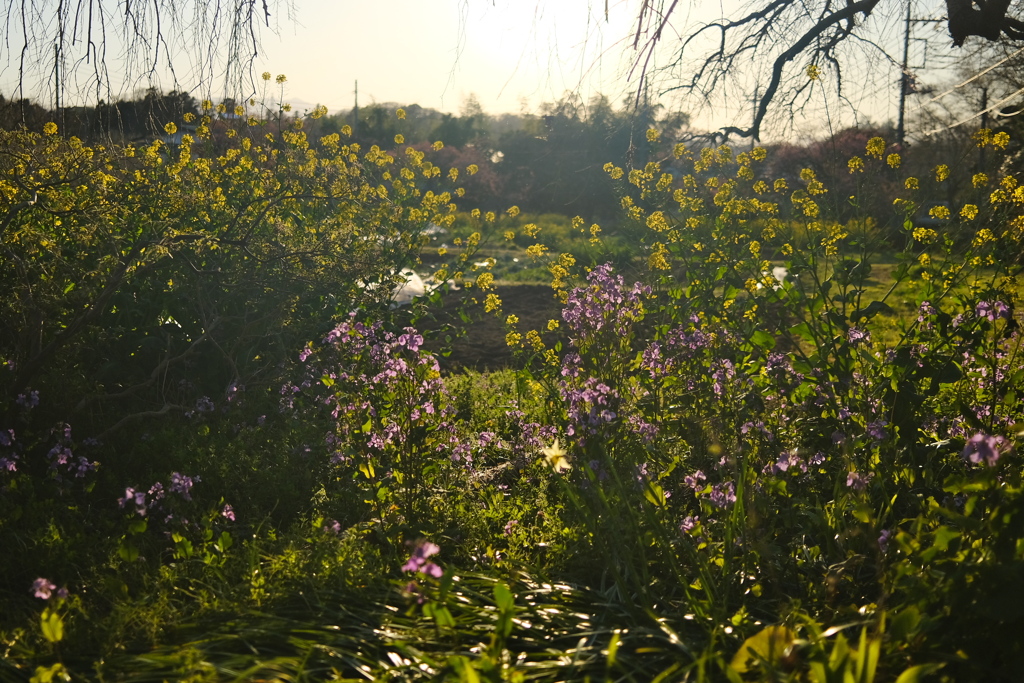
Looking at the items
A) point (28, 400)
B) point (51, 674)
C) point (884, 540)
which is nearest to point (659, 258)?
point (884, 540)

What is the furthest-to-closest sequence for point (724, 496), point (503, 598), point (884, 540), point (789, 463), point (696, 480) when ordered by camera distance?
point (696, 480) → point (789, 463) → point (724, 496) → point (884, 540) → point (503, 598)

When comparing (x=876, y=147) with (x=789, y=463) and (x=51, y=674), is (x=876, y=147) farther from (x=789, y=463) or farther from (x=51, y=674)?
(x=51, y=674)

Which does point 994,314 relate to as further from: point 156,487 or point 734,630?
point 156,487

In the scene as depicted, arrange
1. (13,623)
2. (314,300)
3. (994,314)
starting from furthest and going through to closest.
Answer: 1. (314,300)
2. (994,314)
3. (13,623)

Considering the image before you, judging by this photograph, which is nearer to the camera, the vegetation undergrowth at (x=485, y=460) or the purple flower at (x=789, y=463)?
the vegetation undergrowth at (x=485, y=460)

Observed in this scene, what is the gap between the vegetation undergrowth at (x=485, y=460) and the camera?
2.29 metres

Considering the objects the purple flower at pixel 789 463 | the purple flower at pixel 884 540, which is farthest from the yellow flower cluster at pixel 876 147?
the purple flower at pixel 884 540

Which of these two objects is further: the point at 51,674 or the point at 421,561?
the point at 421,561

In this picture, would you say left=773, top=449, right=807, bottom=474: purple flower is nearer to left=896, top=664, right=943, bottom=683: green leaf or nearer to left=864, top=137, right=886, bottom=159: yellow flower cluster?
left=896, top=664, right=943, bottom=683: green leaf

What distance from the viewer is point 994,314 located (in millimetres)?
3559

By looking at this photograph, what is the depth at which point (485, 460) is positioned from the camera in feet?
14.8

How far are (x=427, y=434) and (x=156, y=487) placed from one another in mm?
1387

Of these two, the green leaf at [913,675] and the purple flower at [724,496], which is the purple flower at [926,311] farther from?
the green leaf at [913,675]

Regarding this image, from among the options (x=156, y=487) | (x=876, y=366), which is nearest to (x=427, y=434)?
(x=156, y=487)
